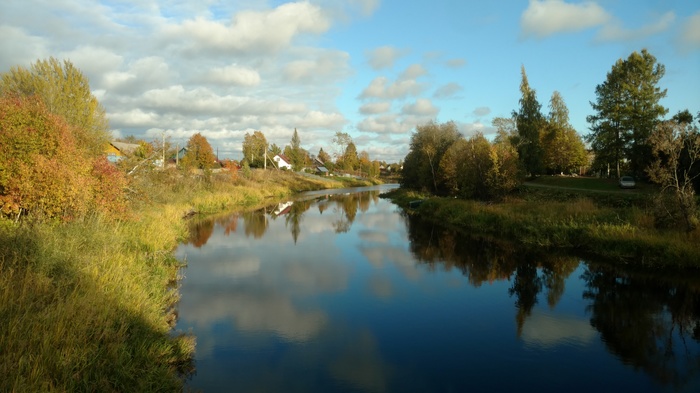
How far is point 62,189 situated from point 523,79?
4796cm

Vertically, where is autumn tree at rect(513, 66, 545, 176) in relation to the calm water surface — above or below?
above

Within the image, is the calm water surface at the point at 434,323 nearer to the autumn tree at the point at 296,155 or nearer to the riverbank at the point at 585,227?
the riverbank at the point at 585,227

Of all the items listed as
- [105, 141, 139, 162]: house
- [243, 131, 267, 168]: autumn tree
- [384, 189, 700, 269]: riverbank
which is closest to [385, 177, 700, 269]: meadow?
[384, 189, 700, 269]: riverbank

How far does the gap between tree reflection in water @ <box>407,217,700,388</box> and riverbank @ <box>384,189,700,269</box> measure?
1.09 metres

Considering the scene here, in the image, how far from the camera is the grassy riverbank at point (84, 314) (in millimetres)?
5543

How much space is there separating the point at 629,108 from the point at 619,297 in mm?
29499

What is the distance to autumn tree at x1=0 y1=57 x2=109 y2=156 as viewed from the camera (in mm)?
24164

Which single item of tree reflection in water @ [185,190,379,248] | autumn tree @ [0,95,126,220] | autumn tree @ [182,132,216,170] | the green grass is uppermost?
autumn tree @ [182,132,216,170]

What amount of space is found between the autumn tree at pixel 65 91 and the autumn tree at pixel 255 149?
56.9 m

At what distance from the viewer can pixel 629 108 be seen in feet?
116

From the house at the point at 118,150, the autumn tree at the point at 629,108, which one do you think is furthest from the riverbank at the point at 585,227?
the house at the point at 118,150

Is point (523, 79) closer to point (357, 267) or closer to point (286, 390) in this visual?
point (357, 267)

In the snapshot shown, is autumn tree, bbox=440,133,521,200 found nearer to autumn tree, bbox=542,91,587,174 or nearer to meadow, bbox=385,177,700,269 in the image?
meadow, bbox=385,177,700,269

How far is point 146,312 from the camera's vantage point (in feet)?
26.8
